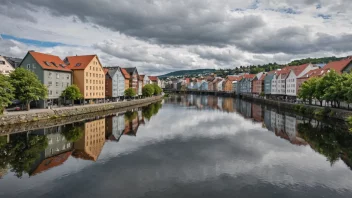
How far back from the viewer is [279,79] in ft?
333

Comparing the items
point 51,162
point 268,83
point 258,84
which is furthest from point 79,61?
point 258,84

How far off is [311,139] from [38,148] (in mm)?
32181

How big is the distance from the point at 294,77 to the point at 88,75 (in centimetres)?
6322

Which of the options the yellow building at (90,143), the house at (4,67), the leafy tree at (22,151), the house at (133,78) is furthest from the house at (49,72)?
the house at (133,78)

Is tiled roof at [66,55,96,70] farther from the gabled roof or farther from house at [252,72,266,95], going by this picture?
house at [252,72,266,95]

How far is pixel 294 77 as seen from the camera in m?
86.8

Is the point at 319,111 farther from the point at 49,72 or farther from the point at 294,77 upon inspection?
the point at 49,72

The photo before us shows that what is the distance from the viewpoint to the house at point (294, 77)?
85.8 meters

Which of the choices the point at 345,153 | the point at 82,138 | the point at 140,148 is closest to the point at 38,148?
the point at 82,138

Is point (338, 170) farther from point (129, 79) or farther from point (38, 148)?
point (129, 79)

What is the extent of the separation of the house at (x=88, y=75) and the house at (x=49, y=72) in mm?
2806

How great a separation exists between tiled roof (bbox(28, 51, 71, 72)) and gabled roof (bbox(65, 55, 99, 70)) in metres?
2.12

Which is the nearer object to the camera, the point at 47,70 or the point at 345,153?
the point at 345,153

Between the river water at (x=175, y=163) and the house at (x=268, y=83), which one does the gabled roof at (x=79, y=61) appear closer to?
the river water at (x=175, y=163)
